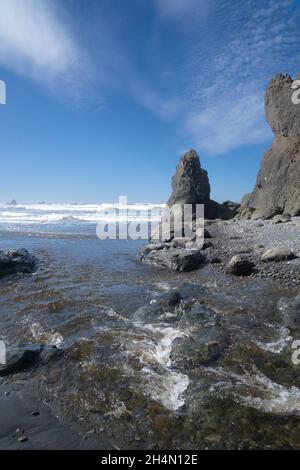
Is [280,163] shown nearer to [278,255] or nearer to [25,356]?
[278,255]

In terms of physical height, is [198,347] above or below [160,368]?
above

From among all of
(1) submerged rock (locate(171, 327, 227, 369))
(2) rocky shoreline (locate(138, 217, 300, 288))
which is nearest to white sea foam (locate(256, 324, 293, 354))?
(1) submerged rock (locate(171, 327, 227, 369))

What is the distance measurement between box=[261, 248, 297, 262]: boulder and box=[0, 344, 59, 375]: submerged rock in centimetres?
879

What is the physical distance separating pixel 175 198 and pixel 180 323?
89.9 feet

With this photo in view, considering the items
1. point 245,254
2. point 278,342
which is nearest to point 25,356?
point 278,342

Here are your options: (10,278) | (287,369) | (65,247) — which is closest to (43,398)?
(287,369)

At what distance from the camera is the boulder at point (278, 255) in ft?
38.6

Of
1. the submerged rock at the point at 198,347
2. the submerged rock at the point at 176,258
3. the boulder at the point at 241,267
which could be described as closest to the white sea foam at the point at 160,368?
the submerged rock at the point at 198,347

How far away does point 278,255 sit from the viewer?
39.2 feet

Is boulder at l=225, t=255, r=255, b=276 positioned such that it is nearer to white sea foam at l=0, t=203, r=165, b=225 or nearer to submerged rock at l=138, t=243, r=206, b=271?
submerged rock at l=138, t=243, r=206, b=271

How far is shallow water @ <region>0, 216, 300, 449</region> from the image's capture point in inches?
169

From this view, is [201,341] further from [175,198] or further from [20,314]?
[175,198]

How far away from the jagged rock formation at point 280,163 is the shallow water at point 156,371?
16.7m

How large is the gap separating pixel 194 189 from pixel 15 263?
23791mm
